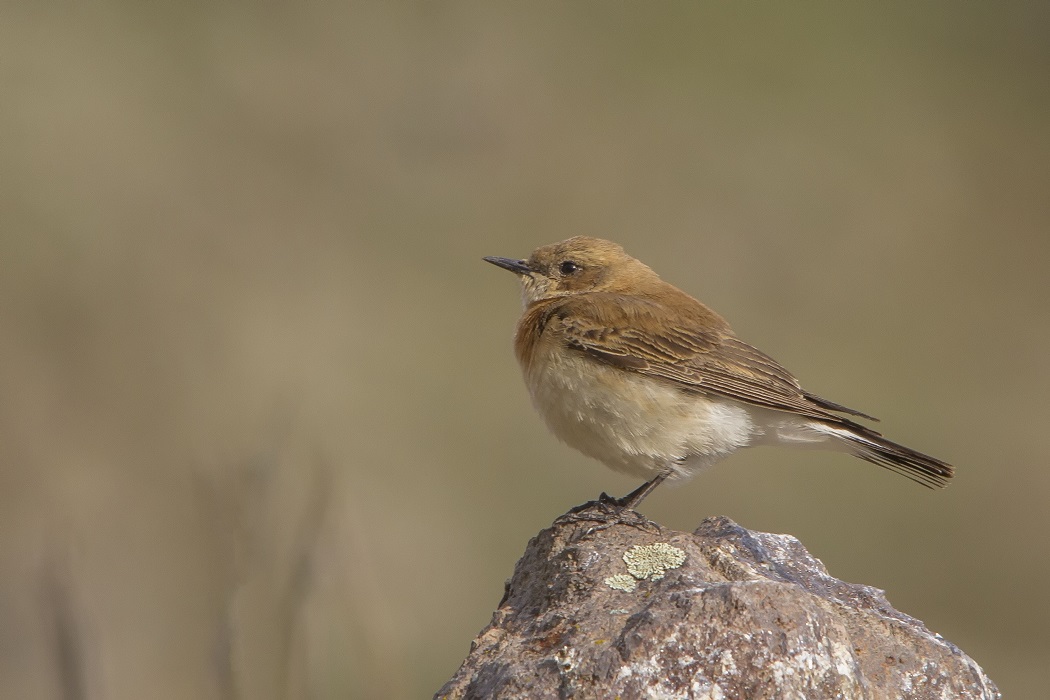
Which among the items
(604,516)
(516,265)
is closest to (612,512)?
(604,516)

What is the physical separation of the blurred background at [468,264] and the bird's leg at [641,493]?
173cm

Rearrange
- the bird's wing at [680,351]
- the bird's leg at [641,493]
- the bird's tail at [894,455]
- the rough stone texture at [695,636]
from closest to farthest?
1. the rough stone texture at [695,636]
2. the bird's leg at [641,493]
3. the bird's tail at [894,455]
4. the bird's wing at [680,351]

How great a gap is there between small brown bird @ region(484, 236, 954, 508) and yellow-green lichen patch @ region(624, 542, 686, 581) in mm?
1590

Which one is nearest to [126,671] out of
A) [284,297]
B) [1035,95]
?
[284,297]

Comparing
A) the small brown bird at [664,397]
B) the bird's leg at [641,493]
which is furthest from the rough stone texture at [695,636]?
the small brown bird at [664,397]

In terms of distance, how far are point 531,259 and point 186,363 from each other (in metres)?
5.66

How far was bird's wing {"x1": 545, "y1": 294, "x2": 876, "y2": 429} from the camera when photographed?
6.61 m

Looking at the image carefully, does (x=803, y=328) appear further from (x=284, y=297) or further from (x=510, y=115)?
(x=284, y=297)

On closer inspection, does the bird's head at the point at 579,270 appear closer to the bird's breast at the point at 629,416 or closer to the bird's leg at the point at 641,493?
the bird's breast at the point at 629,416

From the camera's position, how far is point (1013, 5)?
19.7 meters

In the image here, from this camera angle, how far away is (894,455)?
654 cm

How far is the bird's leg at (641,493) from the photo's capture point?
6274 millimetres

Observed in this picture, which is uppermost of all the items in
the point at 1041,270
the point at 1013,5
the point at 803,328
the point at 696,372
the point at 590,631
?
the point at 1013,5

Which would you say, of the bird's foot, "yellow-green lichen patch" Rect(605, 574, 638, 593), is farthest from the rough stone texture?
the bird's foot
